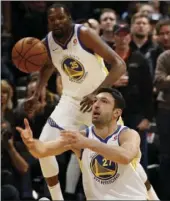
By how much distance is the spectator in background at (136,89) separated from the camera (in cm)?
655

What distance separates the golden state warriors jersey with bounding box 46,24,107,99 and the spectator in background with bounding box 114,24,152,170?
91cm

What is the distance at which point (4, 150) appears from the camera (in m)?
6.49

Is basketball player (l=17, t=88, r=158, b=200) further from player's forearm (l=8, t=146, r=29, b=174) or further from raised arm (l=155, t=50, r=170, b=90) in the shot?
player's forearm (l=8, t=146, r=29, b=174)

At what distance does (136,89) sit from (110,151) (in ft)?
8.07

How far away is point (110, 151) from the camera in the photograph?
4223 millimetres

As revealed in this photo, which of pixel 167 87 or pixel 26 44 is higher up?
pixel 26 44

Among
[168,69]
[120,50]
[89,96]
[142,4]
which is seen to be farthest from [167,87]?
[142,4]

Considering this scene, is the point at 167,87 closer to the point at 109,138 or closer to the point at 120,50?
the point at 120,50

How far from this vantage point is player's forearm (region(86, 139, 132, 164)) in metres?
4.17

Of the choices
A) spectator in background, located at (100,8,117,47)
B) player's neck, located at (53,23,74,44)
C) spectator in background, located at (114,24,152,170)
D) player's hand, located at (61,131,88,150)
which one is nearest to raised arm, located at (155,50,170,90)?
spectator in background, located at (114,24,152,170)

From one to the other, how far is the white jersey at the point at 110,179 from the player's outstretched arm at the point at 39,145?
24 centimetres

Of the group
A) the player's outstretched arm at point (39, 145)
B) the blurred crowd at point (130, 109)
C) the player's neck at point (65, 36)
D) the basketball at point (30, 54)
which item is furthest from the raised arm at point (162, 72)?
the player's outstretched arm at point (39, 145)

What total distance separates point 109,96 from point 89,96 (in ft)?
2.06

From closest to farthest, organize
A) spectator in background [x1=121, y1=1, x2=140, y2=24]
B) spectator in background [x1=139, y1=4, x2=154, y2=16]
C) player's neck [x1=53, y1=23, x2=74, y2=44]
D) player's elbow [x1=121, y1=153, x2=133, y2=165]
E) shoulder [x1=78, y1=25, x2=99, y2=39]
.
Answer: player's elbow [x1=121, y1=153, x2=133, y2=165] → shoulder [x1=78, y1=25, x2=99, y2=39] → player's neck [x1=53, y1=23, x2=74, y2=44] → spectator in background [x1=139, y1=4, x2=154, y2=16] → spectator in background [x1=121, y1=1, x2=140, y2=24]
